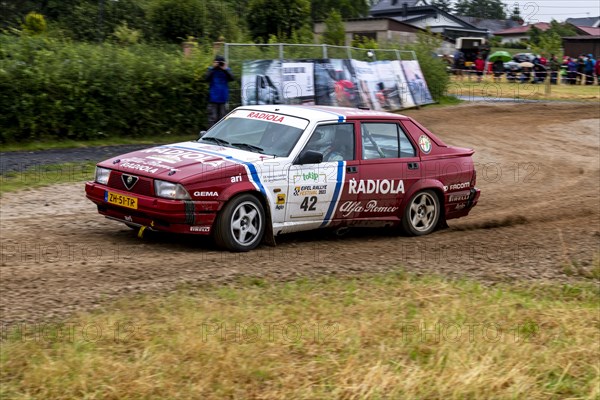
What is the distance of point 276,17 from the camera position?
89.9ft

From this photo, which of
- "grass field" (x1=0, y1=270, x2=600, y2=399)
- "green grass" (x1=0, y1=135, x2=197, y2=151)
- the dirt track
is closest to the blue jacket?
"green grass" (x1=0, y1=135, x2=197, y2=151)

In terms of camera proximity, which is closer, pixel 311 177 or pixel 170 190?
pixel 170 190

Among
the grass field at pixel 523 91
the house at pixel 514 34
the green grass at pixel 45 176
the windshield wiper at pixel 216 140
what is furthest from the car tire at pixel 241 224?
the house at pixel 514 34

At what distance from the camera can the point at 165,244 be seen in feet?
27.7

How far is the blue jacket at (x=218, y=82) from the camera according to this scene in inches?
645

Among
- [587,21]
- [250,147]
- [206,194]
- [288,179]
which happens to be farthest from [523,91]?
[587,21]

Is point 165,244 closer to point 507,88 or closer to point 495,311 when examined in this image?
point 495,311

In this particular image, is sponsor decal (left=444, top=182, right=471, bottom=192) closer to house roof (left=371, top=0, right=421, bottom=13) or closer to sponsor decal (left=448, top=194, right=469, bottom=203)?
sponsor decal (left=448, top=194, right=469, bottom=203)

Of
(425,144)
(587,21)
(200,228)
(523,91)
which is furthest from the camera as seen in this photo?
(587,21)

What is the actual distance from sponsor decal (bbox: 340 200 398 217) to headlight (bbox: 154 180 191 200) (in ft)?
6.82

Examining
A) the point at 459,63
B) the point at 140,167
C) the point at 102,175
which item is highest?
the point at 459,63

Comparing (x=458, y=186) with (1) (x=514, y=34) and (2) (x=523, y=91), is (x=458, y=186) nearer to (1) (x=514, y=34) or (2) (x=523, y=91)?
(2) (x=523, y=91)

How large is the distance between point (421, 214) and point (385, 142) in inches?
42.4

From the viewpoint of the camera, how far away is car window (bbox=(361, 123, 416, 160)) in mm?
9305
